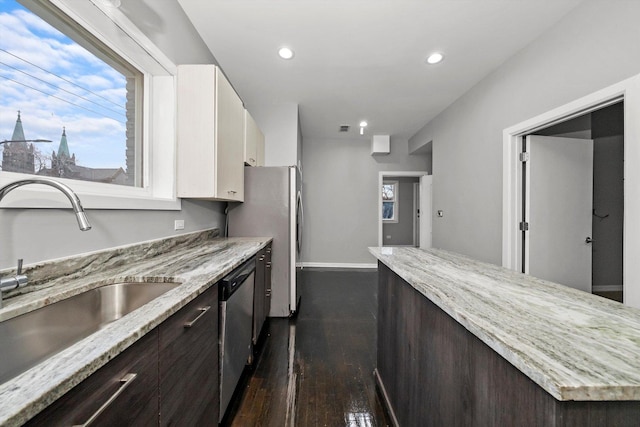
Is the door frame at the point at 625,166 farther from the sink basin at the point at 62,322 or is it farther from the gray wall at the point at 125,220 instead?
the gray wall at the point at 125,220

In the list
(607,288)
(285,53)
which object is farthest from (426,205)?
(285,53)

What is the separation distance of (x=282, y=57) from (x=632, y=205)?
2.82 m

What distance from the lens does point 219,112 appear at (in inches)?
76.6

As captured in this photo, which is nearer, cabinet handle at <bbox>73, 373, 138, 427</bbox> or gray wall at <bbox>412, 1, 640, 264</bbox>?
cabinet handle at <bbox>73, 373, 138, 427</bbox>

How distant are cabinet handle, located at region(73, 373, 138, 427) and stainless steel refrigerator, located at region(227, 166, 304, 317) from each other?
2089 millimetres

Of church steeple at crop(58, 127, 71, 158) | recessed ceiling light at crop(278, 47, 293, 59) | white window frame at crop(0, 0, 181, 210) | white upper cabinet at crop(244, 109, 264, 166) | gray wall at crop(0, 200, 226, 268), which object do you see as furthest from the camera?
white upper cabinet at crop(244, 109, 264, 166)

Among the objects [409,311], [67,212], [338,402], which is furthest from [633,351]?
[67,212]

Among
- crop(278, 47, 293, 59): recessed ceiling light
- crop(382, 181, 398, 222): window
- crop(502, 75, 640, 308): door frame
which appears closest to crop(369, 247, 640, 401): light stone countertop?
crop(502, 75, 640, 308): door frame

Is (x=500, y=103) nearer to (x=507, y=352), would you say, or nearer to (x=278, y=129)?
(x=278, y=129)

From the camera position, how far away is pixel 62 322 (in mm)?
912

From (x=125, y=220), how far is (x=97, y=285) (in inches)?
18.2

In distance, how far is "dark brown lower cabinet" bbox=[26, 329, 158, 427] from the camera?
49 centimetres

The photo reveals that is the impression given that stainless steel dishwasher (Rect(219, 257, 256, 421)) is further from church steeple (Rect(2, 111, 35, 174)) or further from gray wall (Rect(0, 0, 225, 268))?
church steeple (Rect(2, 111, 35, 174))

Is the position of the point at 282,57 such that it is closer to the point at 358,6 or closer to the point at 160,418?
the point at 358,6
